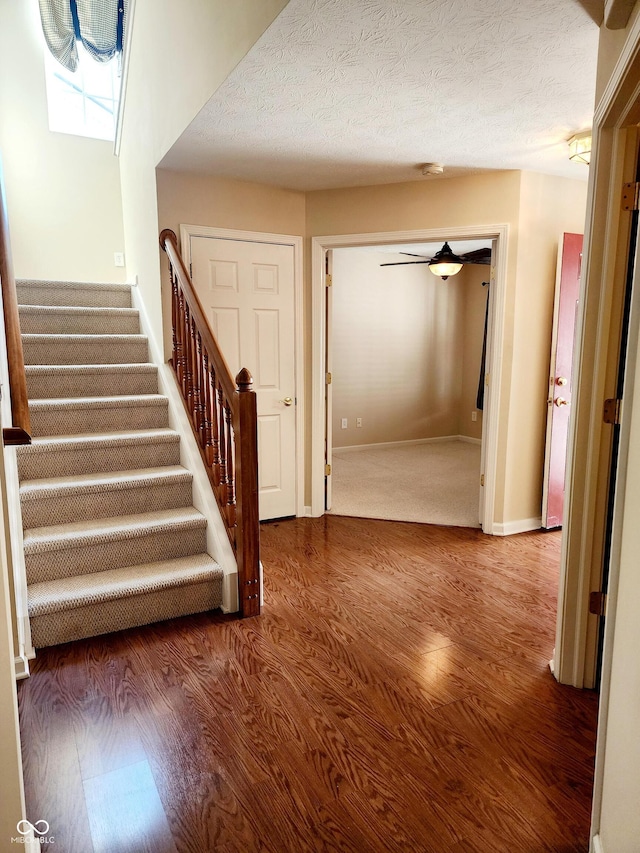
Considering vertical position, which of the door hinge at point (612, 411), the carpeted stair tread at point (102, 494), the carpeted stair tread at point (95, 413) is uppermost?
the door hinge at point (612, 411)

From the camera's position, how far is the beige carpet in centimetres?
424

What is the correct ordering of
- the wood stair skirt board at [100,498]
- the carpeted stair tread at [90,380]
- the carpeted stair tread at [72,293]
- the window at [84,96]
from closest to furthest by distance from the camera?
the wood stair skirt board at [100,498]
the carpeted stair tread at [90,380]
the carpeted stair tread at [72,293]
the window at [84,96]

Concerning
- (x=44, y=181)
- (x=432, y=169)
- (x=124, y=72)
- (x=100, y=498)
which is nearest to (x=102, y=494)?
(x=100, y=498)

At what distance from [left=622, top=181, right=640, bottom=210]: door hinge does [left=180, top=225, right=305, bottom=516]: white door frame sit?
2439 millimetres

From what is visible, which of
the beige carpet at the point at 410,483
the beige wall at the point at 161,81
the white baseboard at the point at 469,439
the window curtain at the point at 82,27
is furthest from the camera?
the white baseboard at the point at 469,439

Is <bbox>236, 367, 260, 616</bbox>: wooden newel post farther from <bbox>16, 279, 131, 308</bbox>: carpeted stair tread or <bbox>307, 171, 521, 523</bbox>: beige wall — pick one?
<bbox>16, 279, 131, 308</bbox>: carpeted stair tread

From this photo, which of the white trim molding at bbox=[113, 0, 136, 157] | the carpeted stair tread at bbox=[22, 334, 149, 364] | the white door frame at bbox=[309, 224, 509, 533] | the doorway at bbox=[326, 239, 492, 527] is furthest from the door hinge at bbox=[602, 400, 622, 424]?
the white trim molding at bbox=[113, 0, 136, 157]

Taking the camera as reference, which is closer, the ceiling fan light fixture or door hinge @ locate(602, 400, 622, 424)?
door hinge @ locate(602, 400, 622, 424)

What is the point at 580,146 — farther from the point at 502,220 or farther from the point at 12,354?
the point at 12,354

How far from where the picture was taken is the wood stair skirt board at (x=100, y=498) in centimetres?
243

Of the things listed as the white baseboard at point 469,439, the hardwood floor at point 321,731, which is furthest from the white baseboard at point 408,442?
the hardwood floor at point 321,731

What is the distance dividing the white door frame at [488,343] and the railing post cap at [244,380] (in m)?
1.55

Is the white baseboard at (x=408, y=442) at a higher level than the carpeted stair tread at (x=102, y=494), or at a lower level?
lower

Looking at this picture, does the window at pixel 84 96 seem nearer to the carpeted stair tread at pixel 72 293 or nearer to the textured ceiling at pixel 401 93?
the carpeted stair tread at pixel 72 293
